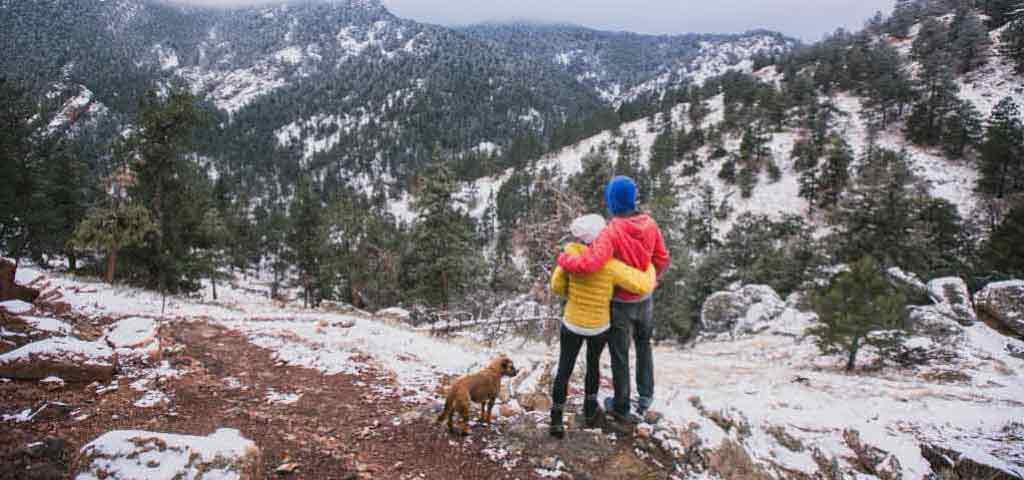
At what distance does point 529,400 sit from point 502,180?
9840 centimetres

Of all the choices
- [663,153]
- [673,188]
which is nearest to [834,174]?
[673,188]

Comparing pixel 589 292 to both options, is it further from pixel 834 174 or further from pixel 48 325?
pixel 834 174

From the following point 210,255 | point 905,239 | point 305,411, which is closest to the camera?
point 305,411

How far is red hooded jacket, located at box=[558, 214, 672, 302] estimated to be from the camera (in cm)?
344

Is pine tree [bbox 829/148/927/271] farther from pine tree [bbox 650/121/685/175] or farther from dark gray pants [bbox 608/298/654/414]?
pine tree [bbox 650/121/685/175]

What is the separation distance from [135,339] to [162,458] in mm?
3637

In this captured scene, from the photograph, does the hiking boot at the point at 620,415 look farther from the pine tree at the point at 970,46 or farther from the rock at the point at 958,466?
the pine tree at the point at 970,46

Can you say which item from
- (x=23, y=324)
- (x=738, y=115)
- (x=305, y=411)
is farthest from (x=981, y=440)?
(x=738, y=115)

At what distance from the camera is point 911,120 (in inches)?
2397

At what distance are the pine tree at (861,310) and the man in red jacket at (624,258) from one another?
9.17m

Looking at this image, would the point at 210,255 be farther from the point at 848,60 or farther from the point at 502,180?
the point at 848,60

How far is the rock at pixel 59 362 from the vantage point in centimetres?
407

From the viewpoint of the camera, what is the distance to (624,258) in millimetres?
3750

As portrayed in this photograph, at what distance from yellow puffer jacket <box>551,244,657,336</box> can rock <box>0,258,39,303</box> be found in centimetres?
722
